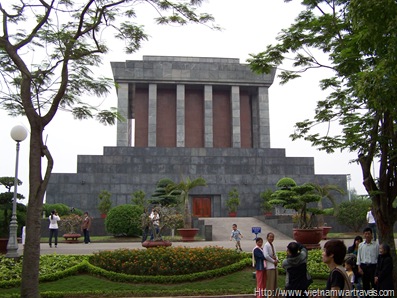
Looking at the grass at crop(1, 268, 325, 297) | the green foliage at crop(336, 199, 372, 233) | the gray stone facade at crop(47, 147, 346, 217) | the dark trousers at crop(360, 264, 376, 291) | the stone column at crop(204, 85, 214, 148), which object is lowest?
the grass at crop(1, 268, 325, 297)

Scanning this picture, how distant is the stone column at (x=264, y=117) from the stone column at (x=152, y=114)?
29.6ft

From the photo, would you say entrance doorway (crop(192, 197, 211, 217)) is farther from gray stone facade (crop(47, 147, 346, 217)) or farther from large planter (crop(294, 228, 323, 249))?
large planter (crop(294, 228, 323, 249))

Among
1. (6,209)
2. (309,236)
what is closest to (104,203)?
(6,209)

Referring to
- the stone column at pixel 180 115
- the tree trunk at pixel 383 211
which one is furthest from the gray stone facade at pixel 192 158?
the tree trunk at pixel 383 211

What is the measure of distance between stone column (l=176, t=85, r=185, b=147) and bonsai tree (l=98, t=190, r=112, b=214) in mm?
9937

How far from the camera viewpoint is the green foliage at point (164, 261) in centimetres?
1152

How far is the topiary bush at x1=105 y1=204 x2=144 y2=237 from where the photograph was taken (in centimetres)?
2252

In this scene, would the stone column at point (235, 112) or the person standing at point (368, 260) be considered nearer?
the person standing at point (368, 260)

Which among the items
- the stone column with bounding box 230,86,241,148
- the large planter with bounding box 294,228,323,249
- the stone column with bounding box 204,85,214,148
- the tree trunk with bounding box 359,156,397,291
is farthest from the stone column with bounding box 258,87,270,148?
the tree trunk with bounding box 359,156,397,291

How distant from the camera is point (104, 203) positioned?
1145 inches

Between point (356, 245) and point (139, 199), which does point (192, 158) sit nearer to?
point (139, 199)

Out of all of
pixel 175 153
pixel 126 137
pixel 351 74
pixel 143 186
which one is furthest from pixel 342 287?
pixel 126 137

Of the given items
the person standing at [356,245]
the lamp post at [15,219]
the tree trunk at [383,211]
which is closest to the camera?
the person standing at [356,245]

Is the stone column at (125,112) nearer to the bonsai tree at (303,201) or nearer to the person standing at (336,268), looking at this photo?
the bonsai tree at (303,201)
